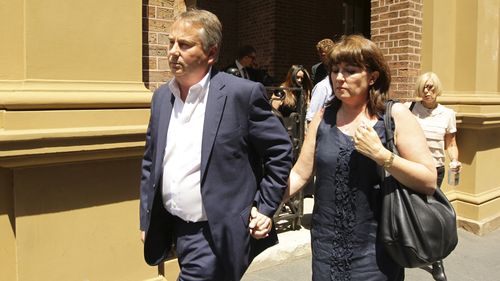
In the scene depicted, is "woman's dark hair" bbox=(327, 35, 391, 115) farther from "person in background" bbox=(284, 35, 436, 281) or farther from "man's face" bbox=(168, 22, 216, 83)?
"man's face" bbox=(168, 22, 216, 83)

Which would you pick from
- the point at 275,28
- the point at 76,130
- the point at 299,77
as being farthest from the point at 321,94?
the point at 275,28

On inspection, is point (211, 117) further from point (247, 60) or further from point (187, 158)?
point (247, 60)

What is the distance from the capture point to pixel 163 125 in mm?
2428

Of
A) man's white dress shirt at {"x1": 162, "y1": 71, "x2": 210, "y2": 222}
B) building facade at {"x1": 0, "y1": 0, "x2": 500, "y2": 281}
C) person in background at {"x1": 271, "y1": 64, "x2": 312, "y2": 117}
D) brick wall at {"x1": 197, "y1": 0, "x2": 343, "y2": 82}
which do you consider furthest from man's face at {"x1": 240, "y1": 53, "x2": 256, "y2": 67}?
Result: man's white dress shirt at {"x1": 162, "y1": 71, "x2": 210, "y2": 222}

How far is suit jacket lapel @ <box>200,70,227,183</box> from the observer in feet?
7.50

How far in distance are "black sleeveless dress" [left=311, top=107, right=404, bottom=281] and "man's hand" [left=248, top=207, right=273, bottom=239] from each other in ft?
0.92

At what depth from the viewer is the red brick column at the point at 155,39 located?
150 inches

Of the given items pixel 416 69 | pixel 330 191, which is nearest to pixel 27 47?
pixel 330 191

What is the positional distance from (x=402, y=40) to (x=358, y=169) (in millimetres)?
4127

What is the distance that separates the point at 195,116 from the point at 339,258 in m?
0.97

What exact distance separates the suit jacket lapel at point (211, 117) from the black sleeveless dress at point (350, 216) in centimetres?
Answer: 55

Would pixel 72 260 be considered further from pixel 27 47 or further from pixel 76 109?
pixel 27 47

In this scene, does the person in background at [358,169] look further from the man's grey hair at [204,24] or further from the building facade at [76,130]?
the building facade at [76,130]

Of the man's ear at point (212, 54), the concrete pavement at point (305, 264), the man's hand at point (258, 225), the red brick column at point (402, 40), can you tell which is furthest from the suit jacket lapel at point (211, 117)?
the red brick column at point (402, 40)
